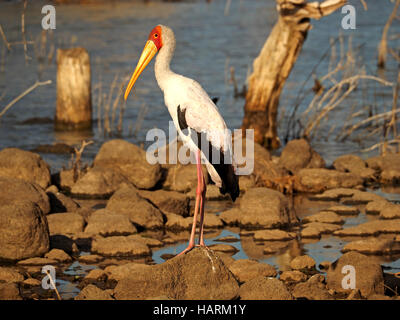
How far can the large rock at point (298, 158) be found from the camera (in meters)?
12.3

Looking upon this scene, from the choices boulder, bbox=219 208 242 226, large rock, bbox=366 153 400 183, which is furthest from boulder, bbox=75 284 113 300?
large rock, bbox=366 153 400 183

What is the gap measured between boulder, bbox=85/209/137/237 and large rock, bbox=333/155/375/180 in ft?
14.1

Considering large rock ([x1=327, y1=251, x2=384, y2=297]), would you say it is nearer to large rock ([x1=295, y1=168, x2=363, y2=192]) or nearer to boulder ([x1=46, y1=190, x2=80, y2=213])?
boulder ([x1=46, y1=190, x2=80, y2=213])

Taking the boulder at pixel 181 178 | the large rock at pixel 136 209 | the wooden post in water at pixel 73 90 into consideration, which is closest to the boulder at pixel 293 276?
the large rock at pixel 136 209

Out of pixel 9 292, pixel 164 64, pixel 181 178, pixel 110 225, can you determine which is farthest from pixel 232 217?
pixel 9 292

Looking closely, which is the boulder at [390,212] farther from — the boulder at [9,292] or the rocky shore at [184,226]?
the boulder at [9,292]

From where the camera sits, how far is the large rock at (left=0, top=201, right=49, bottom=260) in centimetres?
→ 825

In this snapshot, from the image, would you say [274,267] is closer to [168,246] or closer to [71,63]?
[168,246]

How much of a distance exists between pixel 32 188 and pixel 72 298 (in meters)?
2.78

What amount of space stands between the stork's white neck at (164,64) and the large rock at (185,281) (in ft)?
5.67

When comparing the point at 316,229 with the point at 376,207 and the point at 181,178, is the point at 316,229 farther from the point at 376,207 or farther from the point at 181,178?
the point at 181,178

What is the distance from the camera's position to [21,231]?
8.25m

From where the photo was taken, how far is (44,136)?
1564 centimetres
